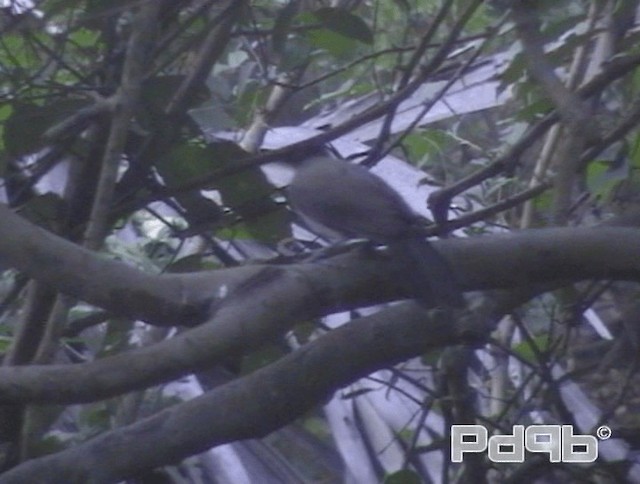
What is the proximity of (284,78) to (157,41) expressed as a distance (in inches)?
29.7

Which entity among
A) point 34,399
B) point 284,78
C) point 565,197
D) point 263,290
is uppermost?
point 284,78

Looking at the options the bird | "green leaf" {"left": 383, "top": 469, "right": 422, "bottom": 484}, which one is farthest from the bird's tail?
"green leaf" {"left": 383, "top": 469, "right": 422, "bottom": 484}

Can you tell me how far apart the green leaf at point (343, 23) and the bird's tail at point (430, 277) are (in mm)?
548

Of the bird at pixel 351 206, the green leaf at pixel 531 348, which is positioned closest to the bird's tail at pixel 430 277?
the bird at pixel 351 206

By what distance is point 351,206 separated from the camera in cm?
257

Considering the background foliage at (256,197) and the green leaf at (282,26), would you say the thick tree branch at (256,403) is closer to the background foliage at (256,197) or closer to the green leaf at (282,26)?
the background foliage at (256,197)

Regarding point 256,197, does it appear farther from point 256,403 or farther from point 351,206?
point 256,403

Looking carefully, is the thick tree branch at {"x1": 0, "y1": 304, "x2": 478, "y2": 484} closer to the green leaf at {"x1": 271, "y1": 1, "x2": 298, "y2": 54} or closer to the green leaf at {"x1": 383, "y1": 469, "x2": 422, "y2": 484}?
the green leaf at {"x1": 383, "y1": 469, "x2": 422, "y2": 484}

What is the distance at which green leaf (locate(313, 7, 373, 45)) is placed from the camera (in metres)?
2.45

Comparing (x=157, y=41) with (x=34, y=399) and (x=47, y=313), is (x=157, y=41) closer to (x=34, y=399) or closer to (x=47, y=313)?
(x=47, y=313)

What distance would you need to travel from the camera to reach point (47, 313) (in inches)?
94.0

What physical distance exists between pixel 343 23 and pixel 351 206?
1.10ft

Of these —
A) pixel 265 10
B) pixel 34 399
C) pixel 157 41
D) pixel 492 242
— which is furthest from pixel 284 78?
pixel 34 399

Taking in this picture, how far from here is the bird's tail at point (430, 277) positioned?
1.93m
